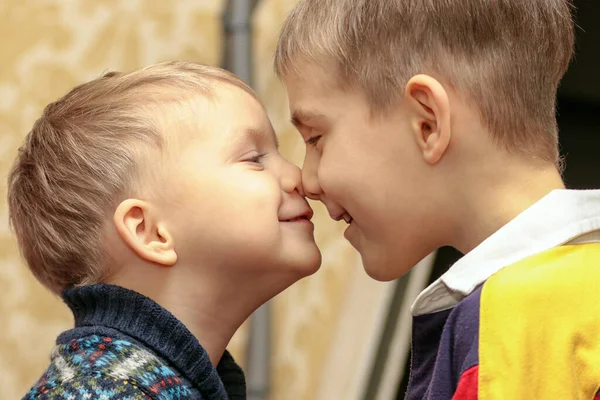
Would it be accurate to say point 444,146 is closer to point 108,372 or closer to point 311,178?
point 311,178

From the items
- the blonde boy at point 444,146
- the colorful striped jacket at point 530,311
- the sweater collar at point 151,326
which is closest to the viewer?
the colorful striped jacket at point 530,311

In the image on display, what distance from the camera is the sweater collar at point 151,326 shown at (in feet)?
3.65

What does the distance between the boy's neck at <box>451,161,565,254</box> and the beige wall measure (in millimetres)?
925

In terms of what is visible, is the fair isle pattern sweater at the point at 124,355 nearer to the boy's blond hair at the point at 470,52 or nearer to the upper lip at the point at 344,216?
the upper lip at the point at 344,216

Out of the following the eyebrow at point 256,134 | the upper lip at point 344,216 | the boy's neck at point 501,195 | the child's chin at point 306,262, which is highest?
the eyebrow at point 256,134

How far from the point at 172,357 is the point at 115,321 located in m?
0.09

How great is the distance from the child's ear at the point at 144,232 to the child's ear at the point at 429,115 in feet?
1.14

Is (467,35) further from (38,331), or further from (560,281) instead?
(38,331)

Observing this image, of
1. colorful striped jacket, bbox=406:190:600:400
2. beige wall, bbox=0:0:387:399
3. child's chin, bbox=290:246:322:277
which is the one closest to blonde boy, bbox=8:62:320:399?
child's chin, bbox=290:246:322:277

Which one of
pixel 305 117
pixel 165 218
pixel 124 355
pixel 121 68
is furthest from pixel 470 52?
pixel 121 68

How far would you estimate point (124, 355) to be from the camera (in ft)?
3.51

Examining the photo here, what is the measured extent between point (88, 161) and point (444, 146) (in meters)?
0.46

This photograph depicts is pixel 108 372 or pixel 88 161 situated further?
pixel 88 161

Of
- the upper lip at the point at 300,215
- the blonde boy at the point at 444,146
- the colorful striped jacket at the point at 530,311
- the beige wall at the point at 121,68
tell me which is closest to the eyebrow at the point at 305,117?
the blonde boy at the point at 444,146
